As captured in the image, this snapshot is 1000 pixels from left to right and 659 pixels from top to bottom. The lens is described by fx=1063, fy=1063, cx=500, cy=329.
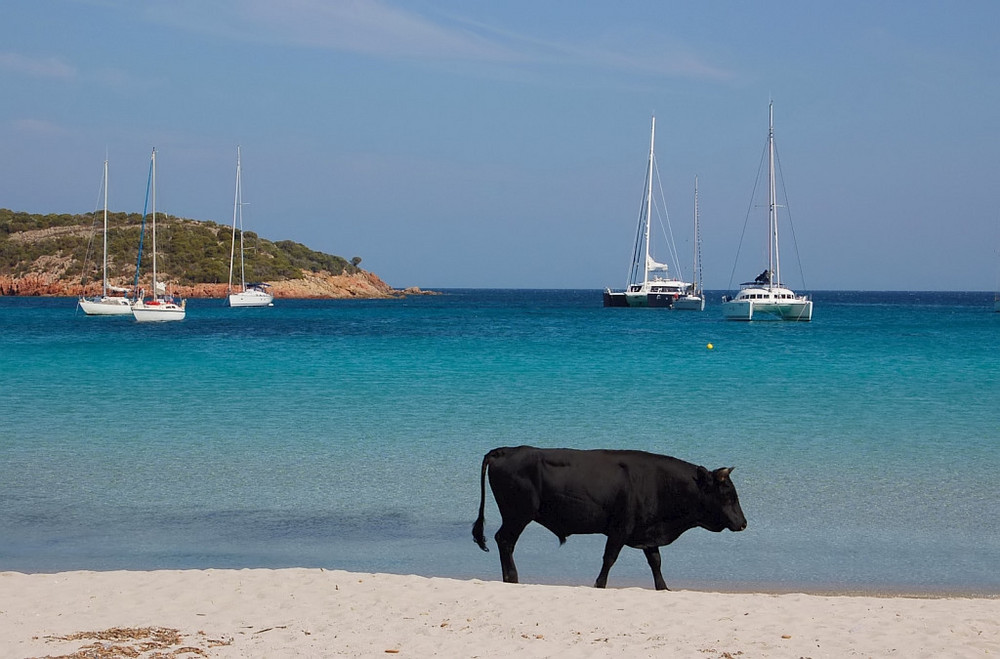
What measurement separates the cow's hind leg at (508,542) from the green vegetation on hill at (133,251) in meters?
131

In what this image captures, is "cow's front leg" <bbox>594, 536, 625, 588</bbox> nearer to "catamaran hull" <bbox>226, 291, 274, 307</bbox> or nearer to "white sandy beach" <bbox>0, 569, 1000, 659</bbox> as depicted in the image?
"white sandy beach" <bbox>0, 569, 1000, 659</bbox>

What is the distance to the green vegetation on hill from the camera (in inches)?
5492

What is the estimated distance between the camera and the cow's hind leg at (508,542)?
8305 mm

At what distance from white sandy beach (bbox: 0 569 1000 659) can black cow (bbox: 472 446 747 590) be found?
465 millimetres

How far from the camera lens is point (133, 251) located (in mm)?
141875

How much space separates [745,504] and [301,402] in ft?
41.4

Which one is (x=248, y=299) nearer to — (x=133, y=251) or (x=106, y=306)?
(x=106, y=306)

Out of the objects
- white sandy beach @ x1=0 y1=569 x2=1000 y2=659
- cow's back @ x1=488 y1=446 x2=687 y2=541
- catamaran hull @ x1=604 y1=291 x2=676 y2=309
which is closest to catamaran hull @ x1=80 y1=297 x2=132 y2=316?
catamaran hull @ x1=604 y1=291 x2=676 y2=309

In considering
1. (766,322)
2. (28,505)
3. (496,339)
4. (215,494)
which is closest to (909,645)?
(215,494)

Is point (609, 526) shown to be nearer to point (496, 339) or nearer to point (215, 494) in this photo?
point (215, 494)

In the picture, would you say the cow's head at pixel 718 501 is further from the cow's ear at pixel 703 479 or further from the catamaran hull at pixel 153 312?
the catamaran hull at pixel 153 312

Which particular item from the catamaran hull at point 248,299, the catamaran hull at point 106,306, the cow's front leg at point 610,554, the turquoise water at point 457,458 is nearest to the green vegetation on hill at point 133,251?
the catamaran hull at point 248,299

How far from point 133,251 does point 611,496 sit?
470 feet

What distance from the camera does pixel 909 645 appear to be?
21.5 ft
